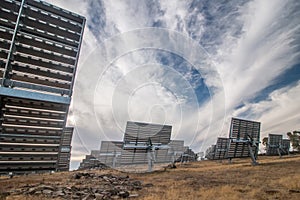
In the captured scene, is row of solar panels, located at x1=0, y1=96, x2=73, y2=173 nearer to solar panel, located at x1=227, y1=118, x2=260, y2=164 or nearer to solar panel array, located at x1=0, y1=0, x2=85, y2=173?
solar panel array, located at x1=0, y1=0, x2=85, y2=173

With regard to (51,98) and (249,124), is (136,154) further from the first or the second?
(51,98)

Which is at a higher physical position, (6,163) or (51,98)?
(51,98)

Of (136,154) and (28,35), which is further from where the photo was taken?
(136,154)

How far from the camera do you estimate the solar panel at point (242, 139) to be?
20.5 metres

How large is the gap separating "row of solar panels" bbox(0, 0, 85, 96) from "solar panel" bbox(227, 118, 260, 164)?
19.8 meters

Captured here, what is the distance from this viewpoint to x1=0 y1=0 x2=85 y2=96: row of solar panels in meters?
3.66

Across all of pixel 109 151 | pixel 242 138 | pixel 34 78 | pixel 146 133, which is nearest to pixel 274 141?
pixel 242 138

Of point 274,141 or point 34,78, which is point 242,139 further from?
point 34,78

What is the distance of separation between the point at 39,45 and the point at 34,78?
77cm

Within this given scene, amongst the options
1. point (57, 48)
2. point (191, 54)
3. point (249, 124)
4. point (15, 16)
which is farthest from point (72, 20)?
point (249, 124)

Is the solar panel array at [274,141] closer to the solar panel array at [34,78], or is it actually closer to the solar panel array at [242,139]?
the solar panel array at [242,139]

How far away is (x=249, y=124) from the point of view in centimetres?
2177

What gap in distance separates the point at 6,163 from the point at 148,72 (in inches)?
681

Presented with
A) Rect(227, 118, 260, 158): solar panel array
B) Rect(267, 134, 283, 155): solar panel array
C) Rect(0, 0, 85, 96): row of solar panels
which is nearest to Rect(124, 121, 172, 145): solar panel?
Rect(227, 118, 260, 158): solar panel array
